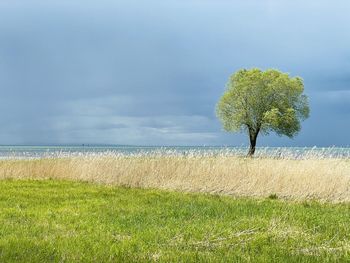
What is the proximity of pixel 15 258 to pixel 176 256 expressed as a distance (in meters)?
2.29

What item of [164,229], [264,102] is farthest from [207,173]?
[264,102]

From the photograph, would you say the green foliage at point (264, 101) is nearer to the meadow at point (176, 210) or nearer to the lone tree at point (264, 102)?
the lone tree at point (264, 102)

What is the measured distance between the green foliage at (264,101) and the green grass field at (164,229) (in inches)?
1629

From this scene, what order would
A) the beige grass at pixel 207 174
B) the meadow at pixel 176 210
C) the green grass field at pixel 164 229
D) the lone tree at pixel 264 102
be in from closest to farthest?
the green grass field at pixel 164 229 → the meadow at pixel 176 210 → the beige grass at pixel 207 174 → the lone tree at pixel 264 102

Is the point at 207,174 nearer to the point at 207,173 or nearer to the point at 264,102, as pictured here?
the point at 207,173

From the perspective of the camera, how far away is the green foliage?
55906mm

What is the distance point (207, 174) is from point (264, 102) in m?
38.6

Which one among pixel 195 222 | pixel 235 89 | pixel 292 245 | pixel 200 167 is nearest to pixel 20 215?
pixel 195 222

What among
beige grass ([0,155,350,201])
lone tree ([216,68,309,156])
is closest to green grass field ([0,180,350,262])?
beige grass ([0,155,350,201])

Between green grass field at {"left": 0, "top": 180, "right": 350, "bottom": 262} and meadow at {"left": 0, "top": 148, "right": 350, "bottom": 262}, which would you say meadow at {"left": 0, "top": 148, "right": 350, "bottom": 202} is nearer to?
meadow at {"left": 0, "top": 148, "right": 350, "bottom": 262}

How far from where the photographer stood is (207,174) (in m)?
19.4

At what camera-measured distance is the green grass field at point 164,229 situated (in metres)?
7.32

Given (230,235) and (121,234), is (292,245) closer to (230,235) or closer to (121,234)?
(230,235)

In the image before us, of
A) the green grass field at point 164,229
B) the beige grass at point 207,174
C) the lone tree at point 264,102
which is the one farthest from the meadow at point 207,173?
the lone tree at point 264,102
